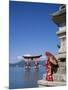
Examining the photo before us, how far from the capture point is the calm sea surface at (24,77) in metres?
2.71

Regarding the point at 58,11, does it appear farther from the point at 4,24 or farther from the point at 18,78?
the point at 18,78

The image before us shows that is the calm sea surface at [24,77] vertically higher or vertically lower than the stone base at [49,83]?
higher

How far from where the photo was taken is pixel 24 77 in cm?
278

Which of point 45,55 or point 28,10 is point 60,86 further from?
point 28,10

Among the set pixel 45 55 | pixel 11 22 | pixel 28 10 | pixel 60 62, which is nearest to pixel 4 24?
pixel 11 22

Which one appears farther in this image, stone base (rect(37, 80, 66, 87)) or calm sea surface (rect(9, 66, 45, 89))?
stone base (rect(37, 80, 66, 87))

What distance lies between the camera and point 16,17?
277 centimetres

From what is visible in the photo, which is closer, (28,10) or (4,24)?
(4,24)

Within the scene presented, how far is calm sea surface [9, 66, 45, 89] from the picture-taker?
2.71 meters

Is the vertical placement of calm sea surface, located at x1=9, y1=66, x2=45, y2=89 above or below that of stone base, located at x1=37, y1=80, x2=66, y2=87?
above

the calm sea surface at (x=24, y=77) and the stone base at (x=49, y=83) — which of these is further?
the stone base at (x=49, y=83)

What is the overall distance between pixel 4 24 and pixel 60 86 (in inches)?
38.3

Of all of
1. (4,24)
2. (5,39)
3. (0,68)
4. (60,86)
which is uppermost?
(4,24)

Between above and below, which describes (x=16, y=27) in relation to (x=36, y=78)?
above
